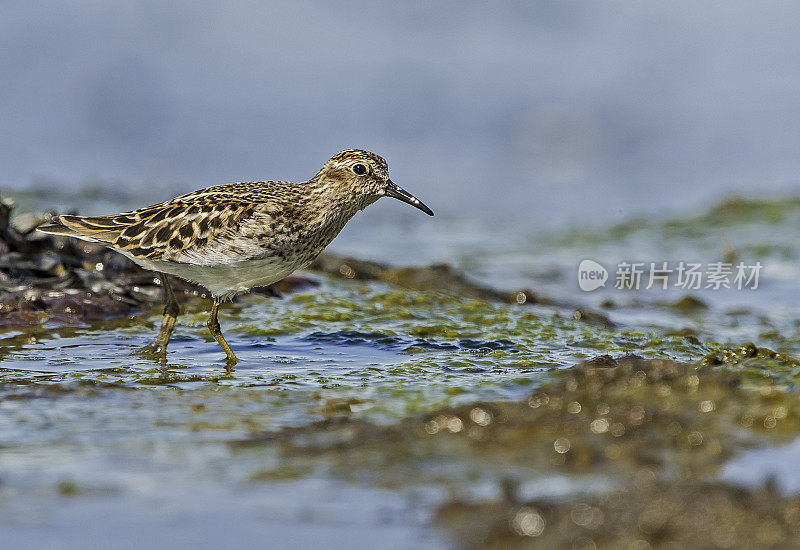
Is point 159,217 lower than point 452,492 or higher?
higher

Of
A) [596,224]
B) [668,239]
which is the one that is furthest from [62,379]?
[596,224]

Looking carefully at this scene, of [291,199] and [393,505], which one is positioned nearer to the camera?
[393,505]

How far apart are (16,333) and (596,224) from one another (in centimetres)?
931

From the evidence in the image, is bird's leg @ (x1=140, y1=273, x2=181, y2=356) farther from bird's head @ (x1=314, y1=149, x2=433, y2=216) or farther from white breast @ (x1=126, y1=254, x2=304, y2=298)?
bird's head @ (x1=314, y1=149, x2=433, y2=216)

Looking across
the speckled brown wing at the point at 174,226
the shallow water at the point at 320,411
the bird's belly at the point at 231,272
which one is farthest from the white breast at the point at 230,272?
the shallow water at the point at 320,411

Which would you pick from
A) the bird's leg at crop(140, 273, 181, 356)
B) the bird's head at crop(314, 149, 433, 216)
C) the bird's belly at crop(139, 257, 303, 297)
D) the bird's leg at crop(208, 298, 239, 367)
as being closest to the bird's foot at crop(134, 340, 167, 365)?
the bird's leg at crop(140, 273, 181, 356)

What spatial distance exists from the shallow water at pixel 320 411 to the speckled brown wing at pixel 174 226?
25.0 inches

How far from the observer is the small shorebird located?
6.29 m

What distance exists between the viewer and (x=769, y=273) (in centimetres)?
1047

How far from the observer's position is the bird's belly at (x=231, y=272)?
6.33 m

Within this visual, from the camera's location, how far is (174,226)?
6.43 m

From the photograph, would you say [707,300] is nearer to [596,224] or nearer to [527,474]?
[596,224]

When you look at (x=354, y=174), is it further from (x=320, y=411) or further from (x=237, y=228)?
(x=320, y=411)

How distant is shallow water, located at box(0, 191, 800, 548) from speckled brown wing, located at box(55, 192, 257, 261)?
635 mm
